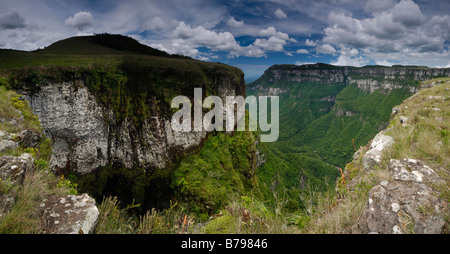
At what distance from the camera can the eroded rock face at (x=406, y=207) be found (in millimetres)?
2874

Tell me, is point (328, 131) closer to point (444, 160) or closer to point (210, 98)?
point (210, 98)

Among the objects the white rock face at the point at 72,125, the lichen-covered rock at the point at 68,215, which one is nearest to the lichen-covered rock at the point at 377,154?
the lichen-covered rock at the point at 68,215

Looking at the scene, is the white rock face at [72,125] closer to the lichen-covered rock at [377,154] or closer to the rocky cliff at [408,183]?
the rocky cliff at [408,183]

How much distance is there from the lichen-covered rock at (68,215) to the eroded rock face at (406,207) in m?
4.42

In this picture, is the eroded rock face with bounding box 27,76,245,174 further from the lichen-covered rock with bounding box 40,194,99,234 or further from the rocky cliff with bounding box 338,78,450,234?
the rocky cliff with bounding box 338,78,450,234

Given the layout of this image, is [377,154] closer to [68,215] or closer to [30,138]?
[68,215]

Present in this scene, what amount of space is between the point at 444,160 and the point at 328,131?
15288 cm

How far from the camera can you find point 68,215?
138 inches

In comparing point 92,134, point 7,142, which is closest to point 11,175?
point 7,142

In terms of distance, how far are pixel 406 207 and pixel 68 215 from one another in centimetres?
575

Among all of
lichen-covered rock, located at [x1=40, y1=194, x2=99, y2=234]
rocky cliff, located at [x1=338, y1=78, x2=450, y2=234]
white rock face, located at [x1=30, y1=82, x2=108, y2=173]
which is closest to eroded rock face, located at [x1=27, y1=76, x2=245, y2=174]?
white rock face, located at [x1=30, y1=82, x2=108, y2=173]

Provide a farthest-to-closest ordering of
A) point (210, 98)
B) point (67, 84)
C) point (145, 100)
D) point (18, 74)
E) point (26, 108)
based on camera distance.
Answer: point (210, 98), point (145, 100), point (67, 84), point (18, 74), point (26, 108)

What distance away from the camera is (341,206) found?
355cm
